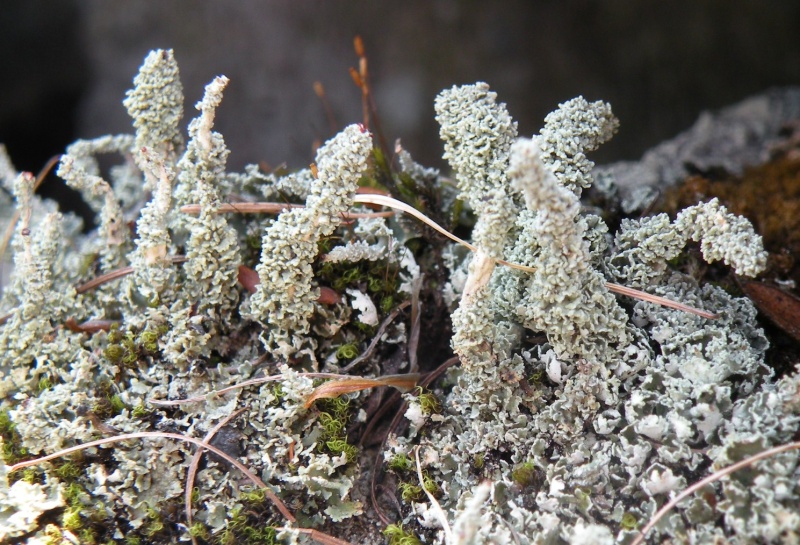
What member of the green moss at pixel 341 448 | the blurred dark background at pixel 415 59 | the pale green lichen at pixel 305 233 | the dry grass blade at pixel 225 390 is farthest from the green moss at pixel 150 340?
the blurred dark background at pixel 415 59

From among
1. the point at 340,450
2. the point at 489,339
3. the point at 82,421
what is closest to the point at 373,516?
the point at 340,450

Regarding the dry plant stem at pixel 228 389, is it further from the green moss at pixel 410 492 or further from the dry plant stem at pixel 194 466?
the green moss at pixel 410 492

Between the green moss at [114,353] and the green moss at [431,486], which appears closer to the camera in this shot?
the green moss at [431,486]

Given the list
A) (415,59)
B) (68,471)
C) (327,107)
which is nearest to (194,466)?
(68,471)

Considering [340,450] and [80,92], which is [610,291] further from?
[80,92]

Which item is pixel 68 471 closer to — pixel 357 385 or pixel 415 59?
pixel 357 385
